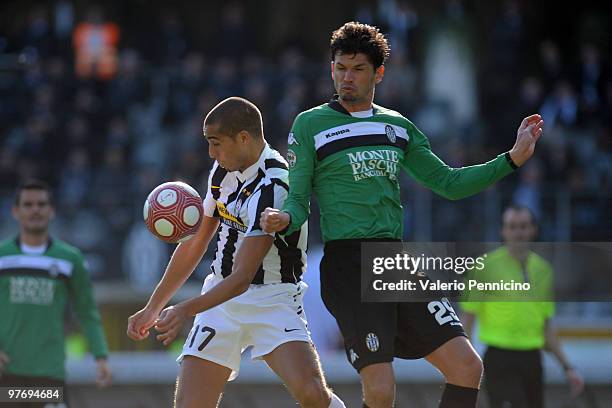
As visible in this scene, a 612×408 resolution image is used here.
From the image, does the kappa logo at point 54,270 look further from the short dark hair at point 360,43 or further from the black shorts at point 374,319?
the short dark hair at point 360,43

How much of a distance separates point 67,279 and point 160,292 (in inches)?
104

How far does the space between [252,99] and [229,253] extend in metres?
9.97

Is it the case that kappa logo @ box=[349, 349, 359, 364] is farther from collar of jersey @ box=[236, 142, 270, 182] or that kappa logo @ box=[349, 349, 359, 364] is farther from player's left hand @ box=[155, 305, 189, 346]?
collar of jersey @ box=[236, 142, 270, 182]

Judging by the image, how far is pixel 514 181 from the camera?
15.1m

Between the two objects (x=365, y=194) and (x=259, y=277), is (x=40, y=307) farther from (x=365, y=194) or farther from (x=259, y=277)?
(x=365, y=194)

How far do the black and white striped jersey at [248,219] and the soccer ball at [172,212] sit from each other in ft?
0.68

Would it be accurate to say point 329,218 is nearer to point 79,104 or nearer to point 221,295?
point 221,295

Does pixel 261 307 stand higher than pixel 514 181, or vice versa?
pixel 514 181

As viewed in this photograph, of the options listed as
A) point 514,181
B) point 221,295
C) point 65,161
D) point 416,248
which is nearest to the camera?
point 221,295

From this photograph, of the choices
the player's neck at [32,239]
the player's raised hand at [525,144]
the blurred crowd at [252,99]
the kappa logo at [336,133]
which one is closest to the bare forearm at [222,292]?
the kappa logo at [336,133]

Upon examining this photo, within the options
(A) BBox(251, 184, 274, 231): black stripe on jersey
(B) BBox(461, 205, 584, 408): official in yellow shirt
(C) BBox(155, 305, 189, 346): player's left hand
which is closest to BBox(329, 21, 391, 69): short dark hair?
(A) BBox(251, 184, 274, 231): black stripe on jersey

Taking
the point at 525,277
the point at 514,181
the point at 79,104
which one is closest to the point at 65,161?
the point at 79,104
